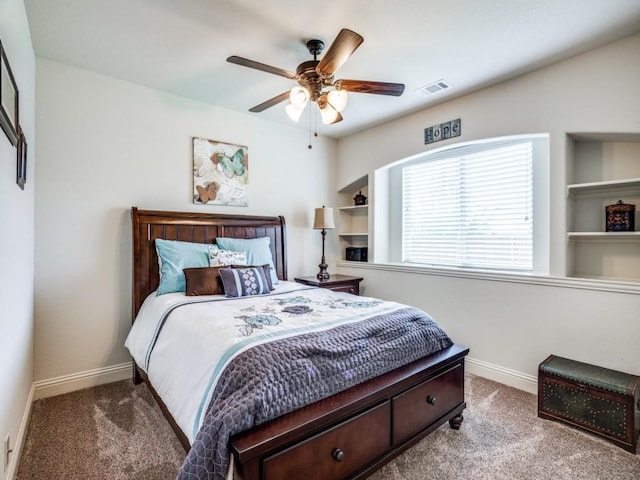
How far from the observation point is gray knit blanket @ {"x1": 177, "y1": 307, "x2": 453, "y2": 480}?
1.20 meters

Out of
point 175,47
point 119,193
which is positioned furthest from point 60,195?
point 175,47

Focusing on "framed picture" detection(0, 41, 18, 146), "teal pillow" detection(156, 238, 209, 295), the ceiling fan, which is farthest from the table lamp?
"framed picture" detection(0, 41, 18, 146)

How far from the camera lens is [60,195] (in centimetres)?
262

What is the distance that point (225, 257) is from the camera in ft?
9.72

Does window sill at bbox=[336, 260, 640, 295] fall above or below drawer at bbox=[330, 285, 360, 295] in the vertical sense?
above

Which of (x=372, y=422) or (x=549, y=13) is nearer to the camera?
(x=372, y=422)

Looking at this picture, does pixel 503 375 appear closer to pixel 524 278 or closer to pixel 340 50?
pixel 524 278

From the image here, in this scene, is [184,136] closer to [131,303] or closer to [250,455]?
[131,303]

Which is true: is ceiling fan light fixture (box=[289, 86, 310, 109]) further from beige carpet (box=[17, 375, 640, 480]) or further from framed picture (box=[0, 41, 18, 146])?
beige carpet (box=[17, 375, 640, 480])

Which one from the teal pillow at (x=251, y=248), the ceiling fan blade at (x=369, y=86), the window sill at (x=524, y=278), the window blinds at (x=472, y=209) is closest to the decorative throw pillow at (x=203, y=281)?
the teal pillow at (x=251, y=248)

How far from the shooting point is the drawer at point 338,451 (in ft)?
4.25

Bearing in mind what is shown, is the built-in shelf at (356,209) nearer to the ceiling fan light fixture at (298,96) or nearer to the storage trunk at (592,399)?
the ceiling fan light fixture at (298,96)

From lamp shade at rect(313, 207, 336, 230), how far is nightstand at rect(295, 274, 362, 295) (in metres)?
0.63

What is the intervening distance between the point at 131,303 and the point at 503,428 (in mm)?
3043
